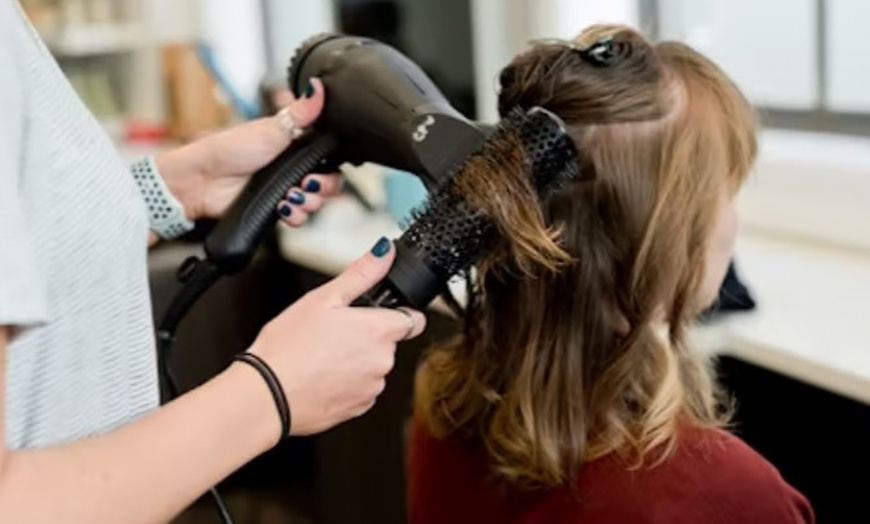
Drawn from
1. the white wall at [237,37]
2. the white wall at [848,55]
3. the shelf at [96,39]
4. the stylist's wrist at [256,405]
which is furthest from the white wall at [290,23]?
the stylist's wrist at [256,405]

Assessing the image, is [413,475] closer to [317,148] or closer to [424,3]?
[317,148]

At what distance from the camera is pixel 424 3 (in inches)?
94.2

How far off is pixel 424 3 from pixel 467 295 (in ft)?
4.74

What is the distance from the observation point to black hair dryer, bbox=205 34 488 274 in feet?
3.01

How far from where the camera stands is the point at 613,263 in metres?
1.00

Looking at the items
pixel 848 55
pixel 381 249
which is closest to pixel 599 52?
pixel 381 249

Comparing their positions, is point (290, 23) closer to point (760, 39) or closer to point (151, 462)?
point (760, 39)

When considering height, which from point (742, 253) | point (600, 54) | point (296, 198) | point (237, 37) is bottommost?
point (742, 253)

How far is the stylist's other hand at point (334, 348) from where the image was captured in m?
0.78

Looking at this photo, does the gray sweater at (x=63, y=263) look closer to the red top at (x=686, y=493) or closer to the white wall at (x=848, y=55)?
the red top at (x=686, y=493)

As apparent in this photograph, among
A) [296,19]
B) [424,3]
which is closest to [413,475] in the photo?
[424,3]

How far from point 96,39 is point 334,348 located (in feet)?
9.12

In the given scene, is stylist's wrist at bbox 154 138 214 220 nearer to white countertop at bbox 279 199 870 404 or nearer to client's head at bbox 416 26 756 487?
client's head at bbox 416 26 756 487

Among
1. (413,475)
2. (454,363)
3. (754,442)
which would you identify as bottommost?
(754,442)
